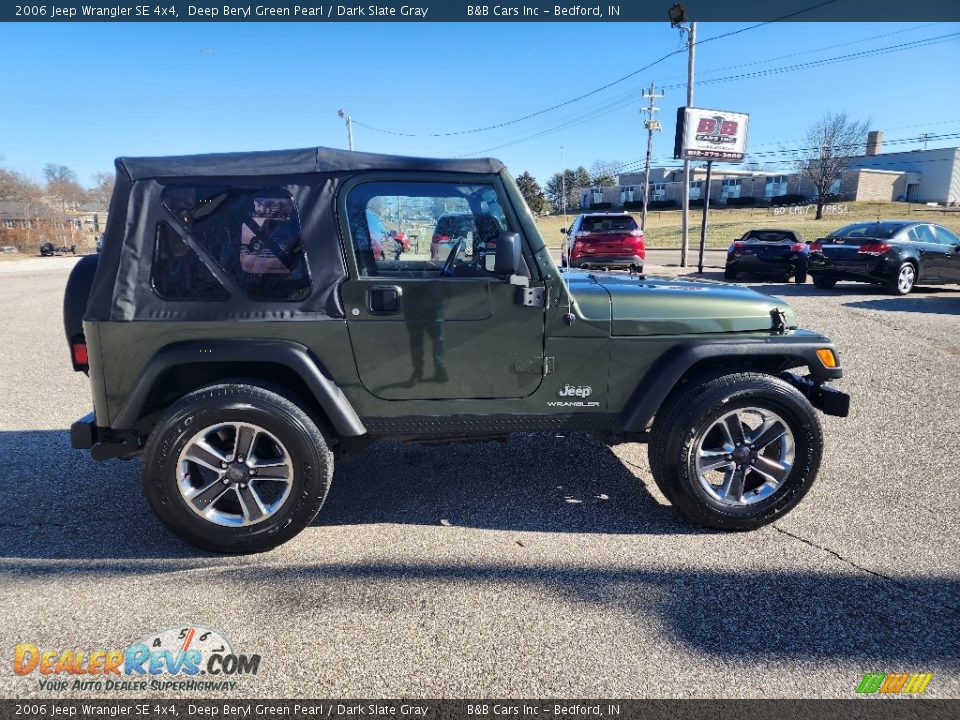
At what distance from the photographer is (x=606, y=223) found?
13961 mm

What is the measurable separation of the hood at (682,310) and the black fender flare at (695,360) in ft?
0.32

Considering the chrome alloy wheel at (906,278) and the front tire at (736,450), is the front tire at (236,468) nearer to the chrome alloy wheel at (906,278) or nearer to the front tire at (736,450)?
the front tire at (736,450)

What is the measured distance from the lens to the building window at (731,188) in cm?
8526

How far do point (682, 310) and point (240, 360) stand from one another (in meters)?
2.25

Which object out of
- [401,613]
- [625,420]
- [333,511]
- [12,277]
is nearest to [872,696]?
[625,420]

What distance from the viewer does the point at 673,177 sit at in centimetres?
9475

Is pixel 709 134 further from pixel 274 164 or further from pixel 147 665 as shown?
pixel 147 665

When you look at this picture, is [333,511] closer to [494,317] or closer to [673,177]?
[494,317]

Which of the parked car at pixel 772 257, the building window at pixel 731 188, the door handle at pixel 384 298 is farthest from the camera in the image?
the building window at pixel 731 188

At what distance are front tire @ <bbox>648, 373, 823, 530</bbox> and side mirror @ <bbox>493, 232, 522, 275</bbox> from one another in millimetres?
1154

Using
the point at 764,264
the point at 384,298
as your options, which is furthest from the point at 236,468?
the point at 764,264

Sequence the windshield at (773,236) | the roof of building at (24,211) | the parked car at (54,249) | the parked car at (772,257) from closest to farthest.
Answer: the parked car at (772,257) → the windshield at (773,236) → the parked car at (54,249) → the roof of building at (24,211)

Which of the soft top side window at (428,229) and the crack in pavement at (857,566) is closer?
the crack in pavement at (857,566)

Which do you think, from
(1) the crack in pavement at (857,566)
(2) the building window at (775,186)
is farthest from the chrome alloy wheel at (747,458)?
(2) the building window at (775,186)
